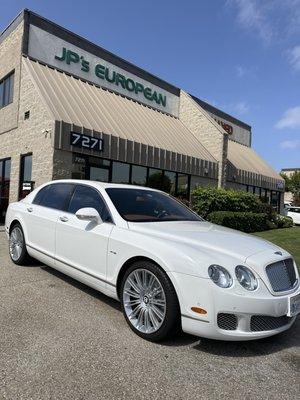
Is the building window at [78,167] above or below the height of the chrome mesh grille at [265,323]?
above

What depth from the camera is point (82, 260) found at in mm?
4938

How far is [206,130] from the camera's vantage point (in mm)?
21250

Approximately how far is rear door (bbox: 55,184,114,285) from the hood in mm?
446

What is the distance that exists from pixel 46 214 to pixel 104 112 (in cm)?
1040

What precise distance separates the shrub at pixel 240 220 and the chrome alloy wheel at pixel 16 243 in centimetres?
930

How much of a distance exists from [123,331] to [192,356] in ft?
2.70

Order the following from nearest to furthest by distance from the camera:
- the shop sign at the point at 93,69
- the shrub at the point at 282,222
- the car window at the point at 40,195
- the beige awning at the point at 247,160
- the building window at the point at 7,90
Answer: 1. the car window at the point at 40,195
2. the shop sign at the point at 93,69
3. the building window at the point at 7,90
4. the shrub at the point at 282,222
5. the beige awning at the point at 247,160

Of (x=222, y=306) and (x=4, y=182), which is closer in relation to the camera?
(x=222, y=306)

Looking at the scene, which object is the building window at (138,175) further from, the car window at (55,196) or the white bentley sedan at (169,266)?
the white bentley sedan at (169,266)

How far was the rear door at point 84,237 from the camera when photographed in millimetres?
4660

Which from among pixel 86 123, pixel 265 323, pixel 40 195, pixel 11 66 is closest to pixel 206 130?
pixel 86 123

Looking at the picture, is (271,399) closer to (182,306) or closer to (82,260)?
(182,306)

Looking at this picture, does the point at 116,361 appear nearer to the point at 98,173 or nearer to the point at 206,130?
the point at 98,173

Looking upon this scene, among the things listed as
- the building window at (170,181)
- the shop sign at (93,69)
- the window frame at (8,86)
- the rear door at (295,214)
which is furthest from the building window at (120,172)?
the rear door at (295,214)
